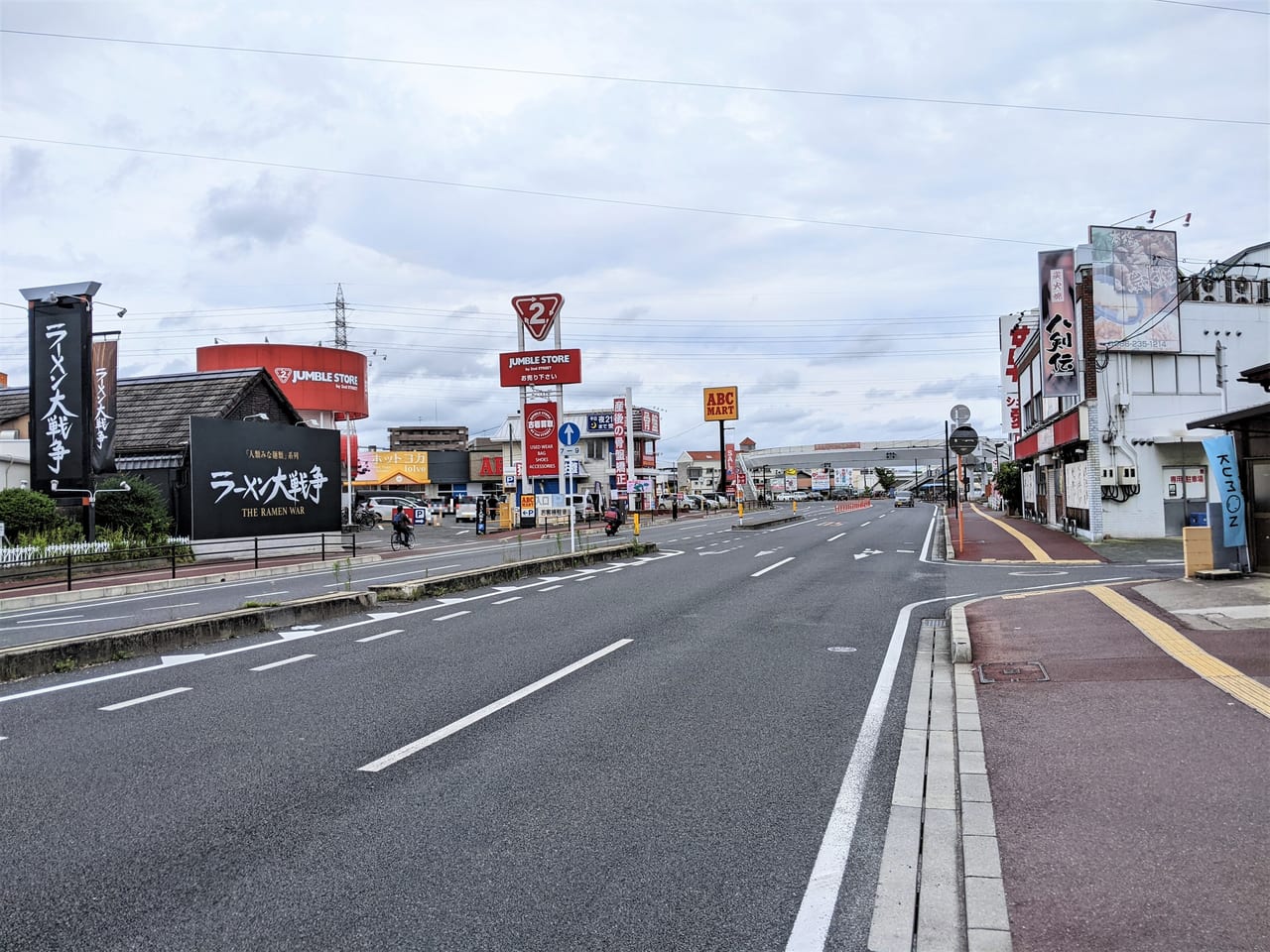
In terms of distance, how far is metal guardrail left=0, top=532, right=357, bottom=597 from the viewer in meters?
21.1

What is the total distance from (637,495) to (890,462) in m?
32.5

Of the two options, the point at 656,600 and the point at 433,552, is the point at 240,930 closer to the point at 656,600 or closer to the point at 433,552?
the point at 656,600

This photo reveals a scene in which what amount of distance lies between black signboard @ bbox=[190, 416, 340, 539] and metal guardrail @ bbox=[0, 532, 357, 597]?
0.39 meters

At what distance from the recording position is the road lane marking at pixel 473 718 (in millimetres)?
6020

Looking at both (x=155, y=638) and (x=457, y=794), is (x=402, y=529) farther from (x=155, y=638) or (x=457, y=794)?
(x=457, y=794)

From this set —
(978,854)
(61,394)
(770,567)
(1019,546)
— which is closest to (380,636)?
(978,854)

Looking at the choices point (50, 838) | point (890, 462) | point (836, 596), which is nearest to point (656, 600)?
point (836, 596)

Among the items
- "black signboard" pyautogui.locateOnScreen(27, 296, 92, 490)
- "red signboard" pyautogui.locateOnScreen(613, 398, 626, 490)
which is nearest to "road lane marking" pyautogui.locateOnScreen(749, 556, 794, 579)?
"black signboard" pyautogui.locateOnScreen(27, 296, 92, 490)

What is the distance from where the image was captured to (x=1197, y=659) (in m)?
8.30

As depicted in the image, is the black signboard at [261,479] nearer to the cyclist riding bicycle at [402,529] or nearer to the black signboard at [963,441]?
Answer: the cyclist riding bicycle at [402,529]

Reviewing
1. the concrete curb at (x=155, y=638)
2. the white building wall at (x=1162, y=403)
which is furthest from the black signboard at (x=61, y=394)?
the white building wall at (x=1162, y=403)

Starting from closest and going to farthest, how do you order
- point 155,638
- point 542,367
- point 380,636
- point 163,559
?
point 155,638
point 380,636
point 163,559
point 542,367

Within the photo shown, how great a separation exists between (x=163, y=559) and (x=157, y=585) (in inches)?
197

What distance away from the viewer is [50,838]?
15.3ft
